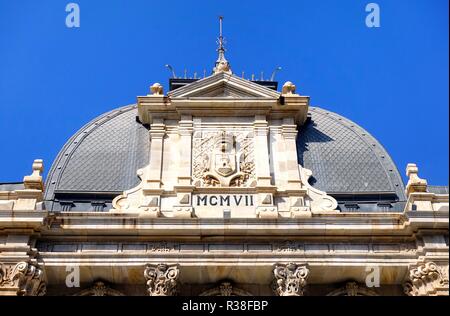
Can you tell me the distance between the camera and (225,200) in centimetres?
2497

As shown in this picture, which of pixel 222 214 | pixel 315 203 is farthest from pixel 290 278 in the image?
pixel 315 203

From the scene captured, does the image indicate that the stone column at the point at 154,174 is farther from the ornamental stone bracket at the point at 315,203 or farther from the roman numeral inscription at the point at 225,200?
the ornamental stone bracket at the point at 315,203

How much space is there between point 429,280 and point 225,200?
6.33 meters

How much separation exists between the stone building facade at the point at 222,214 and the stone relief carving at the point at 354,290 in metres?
0.03

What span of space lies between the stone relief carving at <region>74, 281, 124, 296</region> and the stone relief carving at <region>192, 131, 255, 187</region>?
13.6 ft

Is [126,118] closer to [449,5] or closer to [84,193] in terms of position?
[84,193]

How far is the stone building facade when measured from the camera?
917 inches

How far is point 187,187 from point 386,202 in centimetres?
632

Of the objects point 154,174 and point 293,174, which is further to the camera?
point 293,174

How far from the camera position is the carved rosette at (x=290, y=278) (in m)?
22.6

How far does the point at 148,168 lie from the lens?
86.2 feet

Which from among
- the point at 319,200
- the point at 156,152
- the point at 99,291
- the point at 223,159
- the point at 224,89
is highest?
the point at 224,89

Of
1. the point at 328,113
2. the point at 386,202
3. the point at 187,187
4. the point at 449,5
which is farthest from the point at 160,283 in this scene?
the point at 449,5

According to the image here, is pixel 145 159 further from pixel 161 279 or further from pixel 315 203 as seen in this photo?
pixel 315 203
